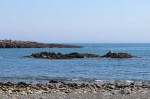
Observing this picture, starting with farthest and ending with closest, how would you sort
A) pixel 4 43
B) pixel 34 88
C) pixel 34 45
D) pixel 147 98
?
pixel 34 45 < pixel 4 43 < pixel 34 88 < pixel 147 98

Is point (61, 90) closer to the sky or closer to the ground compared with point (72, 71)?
closer to the sky

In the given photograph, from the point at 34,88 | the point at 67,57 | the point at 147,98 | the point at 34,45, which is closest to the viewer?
the point at 147,98

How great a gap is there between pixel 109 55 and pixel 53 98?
63.3 m

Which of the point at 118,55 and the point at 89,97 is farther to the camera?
the point at 118,55

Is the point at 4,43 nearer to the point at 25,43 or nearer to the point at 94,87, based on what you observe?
the point at 25,43

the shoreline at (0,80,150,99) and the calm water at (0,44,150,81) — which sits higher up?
the shoreline at (0,80,150,99)

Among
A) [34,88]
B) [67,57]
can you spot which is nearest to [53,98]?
[34,88]

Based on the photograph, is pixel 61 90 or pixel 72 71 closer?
pixel 61 90

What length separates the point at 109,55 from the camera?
81562 millimetres

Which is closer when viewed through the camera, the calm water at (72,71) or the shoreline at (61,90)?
the shoreline at (61,90)

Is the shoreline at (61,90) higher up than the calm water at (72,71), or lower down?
higher up

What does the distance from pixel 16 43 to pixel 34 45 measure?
31.5ft

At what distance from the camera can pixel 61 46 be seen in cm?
18462

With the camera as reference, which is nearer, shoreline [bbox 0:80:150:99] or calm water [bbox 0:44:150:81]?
shoreline [bbox 0:80:150:99]
